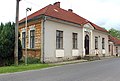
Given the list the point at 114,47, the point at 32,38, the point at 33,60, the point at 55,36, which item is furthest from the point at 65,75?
the point at 114,47

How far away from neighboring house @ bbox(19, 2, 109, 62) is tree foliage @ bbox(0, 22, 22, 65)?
11.0ft

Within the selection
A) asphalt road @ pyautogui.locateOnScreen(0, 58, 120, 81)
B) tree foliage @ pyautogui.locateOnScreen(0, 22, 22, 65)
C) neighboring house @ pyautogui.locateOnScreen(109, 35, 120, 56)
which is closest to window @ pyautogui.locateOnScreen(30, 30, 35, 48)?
tree foliage @ pyautogui.locateOnScreen(0, 22, 22, 65)

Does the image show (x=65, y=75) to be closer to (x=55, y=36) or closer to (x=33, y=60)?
(x=33, y=60)

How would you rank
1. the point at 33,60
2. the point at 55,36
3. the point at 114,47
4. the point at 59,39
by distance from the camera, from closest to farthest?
1. the point at 33,60
2. the point at 55,36
3. the point at 59,39
4. the point at 114,47

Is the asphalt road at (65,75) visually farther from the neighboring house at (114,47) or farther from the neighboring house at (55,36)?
the neighboring house at (114,47)

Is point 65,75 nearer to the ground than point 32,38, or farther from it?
nearer to the ground

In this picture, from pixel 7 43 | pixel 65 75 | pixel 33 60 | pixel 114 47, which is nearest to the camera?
pixel 65 75

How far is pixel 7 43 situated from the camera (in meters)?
18.1

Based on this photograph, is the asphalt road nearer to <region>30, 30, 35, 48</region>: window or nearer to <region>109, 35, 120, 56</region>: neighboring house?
<region>30, 30, 35, 48</region>: window

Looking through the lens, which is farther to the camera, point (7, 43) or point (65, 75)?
point (7, 43)

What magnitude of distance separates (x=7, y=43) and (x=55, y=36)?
5.99 metres

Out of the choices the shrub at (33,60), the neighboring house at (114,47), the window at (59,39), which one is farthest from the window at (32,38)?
the neighboring house at (114,47)

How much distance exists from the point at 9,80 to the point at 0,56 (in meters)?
8.94

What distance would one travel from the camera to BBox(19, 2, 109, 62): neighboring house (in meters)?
21.1
